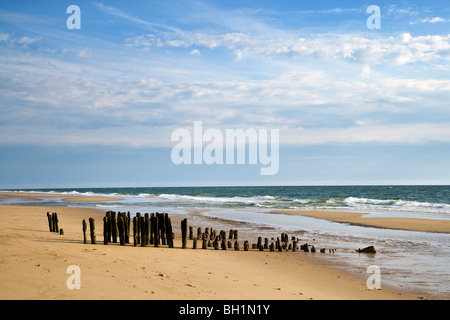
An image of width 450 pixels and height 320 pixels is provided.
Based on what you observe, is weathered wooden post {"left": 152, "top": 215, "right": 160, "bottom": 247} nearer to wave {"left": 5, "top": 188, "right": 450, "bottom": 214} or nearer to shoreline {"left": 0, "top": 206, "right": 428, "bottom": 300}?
shoreline {"left": 0, "top": 206, "right": 428, "bottom": 300}

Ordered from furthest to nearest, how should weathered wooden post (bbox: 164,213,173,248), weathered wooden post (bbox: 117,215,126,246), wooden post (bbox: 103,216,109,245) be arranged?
weathered wooden post (bbox: 164,213,173,248) < weathered wooden post (bbox: 117,215,126,246) < wooden post (bbox: 103,216,109,245)

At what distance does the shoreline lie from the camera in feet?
25.1

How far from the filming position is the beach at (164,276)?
25.1 feet

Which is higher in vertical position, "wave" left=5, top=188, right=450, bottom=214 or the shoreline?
the shoreline

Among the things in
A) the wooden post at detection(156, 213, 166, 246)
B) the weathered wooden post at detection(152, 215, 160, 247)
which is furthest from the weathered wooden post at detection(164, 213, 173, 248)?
the weathered wooden post at detection(152, 215, 160, 247)

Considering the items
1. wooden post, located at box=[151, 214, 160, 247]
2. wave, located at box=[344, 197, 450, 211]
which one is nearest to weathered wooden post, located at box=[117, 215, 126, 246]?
wooden post, located at box=[151, 214, 160, 247]

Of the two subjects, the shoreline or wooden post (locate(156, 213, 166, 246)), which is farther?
wooden post (locate(156, 213, 166, 246))

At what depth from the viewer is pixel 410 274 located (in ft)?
38.7

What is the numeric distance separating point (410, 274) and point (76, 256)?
10127 mm
